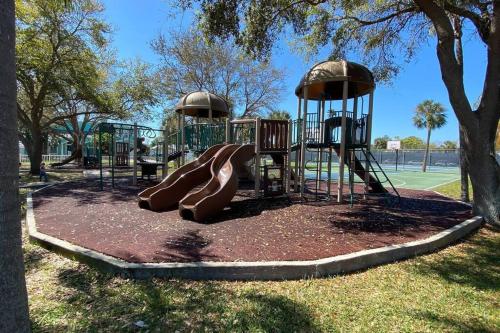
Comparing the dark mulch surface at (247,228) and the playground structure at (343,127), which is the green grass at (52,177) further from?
the playground structure at (343,127)

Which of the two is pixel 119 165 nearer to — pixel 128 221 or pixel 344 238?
pixel 128 221

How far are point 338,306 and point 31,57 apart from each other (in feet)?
60.8

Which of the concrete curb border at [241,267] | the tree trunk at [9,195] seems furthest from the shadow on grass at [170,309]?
the tree trunk at [9,195]

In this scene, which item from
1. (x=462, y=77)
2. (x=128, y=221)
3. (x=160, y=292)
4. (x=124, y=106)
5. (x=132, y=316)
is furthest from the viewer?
(x=124, y=106)

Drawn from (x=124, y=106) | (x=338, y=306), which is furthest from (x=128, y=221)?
(x=124, y=106)

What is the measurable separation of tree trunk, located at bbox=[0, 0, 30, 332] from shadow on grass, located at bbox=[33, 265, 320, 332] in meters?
1.39

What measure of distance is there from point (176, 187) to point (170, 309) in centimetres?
522

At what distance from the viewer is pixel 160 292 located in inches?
157

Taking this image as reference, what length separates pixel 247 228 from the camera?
255 inches

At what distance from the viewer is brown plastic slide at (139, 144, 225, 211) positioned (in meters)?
8.32

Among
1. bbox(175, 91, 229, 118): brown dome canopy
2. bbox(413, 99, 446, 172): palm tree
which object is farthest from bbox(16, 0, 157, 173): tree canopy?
bbox(413, 99, 446, 172): palm tree

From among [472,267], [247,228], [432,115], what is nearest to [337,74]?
[247,228]

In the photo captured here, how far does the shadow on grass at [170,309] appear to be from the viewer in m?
3.29

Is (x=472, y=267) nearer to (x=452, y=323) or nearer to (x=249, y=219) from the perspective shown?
(x=452, y=323)
